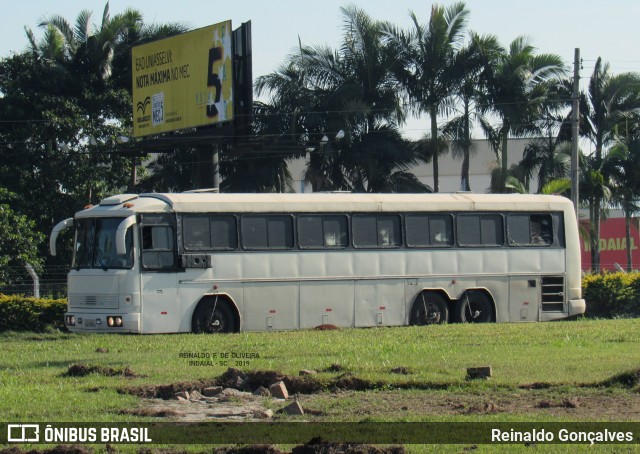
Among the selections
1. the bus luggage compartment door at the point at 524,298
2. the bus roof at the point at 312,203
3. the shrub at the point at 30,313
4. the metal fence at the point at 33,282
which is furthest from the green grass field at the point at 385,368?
the metal fence at the point at 33,282

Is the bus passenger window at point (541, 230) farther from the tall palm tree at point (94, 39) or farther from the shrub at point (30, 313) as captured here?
the tall palm tree at point (94, 39)

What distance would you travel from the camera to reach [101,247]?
22.2 m

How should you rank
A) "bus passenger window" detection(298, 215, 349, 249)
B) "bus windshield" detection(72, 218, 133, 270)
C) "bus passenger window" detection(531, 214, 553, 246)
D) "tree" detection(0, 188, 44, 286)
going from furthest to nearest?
"tree" detection(0, 188, 44, 286) → "bus passenger window" detection(531, 214, 553, 246) → "bus passenger window" detection(298, 215, 349, 249) → "bus windshield" detection(72, 218, 133, 270)

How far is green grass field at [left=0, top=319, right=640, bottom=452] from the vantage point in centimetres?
1155

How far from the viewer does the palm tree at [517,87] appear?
43.2m

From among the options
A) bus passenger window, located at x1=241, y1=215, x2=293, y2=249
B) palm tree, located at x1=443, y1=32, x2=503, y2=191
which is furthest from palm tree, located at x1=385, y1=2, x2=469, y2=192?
bus passenger window, located at x1=241, y1=215, x2=293, y2=249

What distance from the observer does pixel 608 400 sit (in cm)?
1184

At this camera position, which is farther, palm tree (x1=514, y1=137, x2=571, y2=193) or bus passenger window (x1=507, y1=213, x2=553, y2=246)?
palm tree (x1=514, y1=137, x2=571, y2=193)

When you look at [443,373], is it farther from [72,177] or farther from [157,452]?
[72,177]

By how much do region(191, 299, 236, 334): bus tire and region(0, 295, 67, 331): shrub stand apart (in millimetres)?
4823

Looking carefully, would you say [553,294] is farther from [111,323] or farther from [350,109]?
[350,109]

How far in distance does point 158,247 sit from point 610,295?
49.6ft

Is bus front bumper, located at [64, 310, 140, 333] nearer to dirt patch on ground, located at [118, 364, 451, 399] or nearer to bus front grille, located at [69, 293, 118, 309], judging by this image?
bus front grille, located at [69, 293, 118, 309]

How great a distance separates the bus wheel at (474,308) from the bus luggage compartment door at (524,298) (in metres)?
0.56
